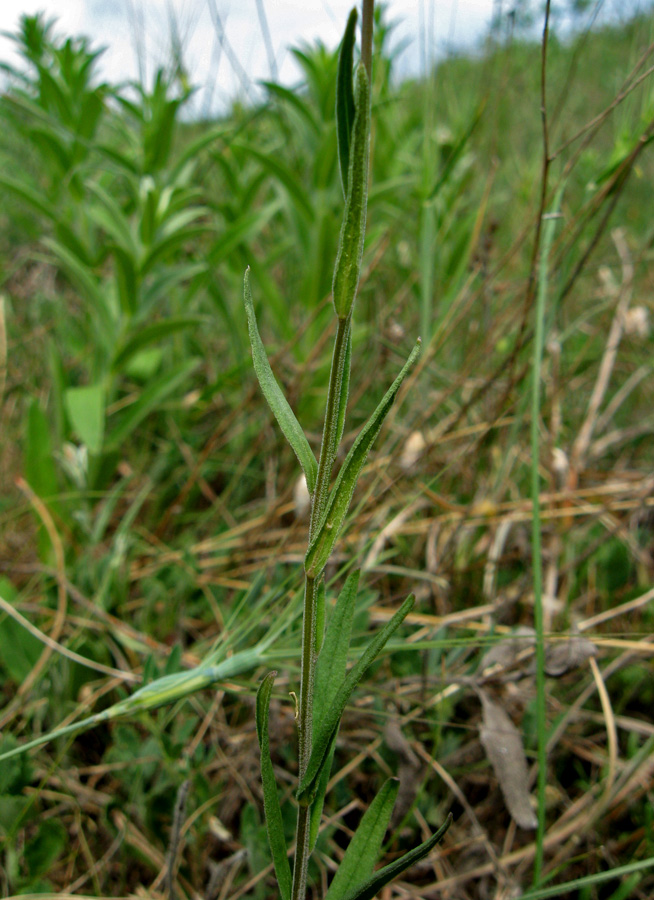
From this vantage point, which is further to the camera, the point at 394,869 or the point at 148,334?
the point at 148,334

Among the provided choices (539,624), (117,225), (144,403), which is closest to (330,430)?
(539,624)

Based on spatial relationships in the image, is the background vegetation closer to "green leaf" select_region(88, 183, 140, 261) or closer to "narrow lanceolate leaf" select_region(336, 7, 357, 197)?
"green leaf" select_region(88, 183, 140, 261)

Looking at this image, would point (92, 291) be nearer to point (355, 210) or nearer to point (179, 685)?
point (179, 685)

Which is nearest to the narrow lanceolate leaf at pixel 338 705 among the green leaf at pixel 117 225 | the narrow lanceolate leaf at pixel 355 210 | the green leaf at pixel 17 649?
the narrow lanceolate leaf at pixel 355 210

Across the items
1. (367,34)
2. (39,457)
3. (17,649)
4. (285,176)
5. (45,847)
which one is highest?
(285,176)

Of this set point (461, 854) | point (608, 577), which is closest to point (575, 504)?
point (608, 577)

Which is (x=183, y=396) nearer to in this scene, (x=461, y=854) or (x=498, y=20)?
(x=498, y=20)

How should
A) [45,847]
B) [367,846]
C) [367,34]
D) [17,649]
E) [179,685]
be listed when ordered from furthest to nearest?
[17,649], [45,847], [179,685], [367,846], [367,34]
